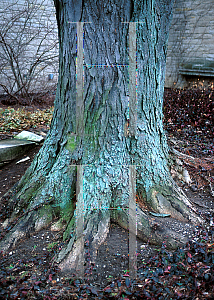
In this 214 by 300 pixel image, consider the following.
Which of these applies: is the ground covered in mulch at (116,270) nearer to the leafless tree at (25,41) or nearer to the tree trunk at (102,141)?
the tree trunk at (102,141)

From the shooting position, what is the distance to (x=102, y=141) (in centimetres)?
217

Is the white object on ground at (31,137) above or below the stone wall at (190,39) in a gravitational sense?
below

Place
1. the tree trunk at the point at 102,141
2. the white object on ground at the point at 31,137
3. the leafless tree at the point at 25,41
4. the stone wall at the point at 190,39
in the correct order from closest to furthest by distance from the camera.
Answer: the tree trunk at the point at 102,141, the white object on ground at the point at 31,137, the leafless tree at the point at 25,41, the stone wall at the point at 190,39

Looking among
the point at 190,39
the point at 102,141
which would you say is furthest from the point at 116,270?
the point at 190,39

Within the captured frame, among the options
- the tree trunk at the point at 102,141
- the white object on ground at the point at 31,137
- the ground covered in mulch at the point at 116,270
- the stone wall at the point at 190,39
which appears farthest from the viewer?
the stone wall at the point at 190,39

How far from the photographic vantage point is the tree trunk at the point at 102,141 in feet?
6.58

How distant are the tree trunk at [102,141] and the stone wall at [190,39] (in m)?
6.92

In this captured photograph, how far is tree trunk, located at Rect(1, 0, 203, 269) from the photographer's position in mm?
2006

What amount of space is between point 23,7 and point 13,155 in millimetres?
5794

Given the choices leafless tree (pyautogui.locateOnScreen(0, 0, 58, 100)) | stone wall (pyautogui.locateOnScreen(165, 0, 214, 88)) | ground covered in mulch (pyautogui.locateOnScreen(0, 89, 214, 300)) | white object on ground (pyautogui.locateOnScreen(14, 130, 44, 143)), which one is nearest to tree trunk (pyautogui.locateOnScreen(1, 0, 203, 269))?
ground covered in mulch (pyautogui.locateOnScreen(0, 89, 214, 300))

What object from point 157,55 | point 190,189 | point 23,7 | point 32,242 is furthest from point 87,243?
point 23,7

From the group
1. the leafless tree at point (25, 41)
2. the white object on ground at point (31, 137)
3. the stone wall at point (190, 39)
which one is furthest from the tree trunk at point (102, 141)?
the stone wall at point (190, 39)

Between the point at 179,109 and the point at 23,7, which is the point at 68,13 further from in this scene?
the point at 23,7

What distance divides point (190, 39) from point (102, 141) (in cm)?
800
